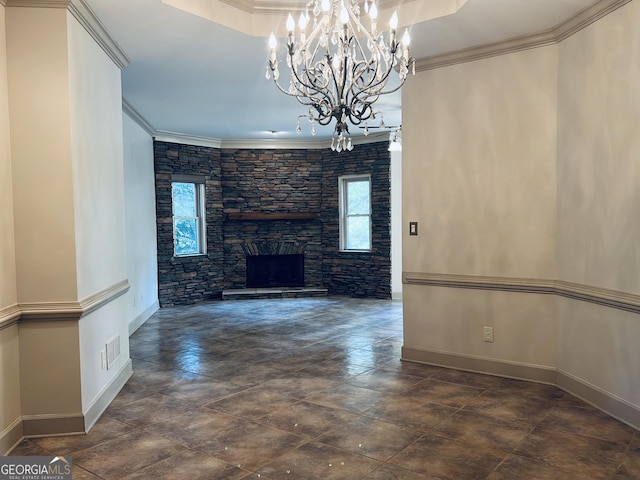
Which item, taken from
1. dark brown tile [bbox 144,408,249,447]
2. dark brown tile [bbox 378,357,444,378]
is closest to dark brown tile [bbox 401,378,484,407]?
dark brown tile [bbox 378,357,444,378]

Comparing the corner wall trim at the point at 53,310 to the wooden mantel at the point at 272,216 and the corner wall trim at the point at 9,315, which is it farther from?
the wooden mantel at the point at 272,216

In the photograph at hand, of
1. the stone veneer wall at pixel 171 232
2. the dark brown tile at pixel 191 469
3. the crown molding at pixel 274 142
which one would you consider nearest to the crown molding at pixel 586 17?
the dark brown tile at pixel 191 469

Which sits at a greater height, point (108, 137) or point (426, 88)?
point (426, 88)

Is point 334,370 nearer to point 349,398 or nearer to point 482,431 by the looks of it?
point 349,398

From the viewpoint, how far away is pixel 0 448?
8.84 ft

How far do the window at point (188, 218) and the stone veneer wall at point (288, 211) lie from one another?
0.13m

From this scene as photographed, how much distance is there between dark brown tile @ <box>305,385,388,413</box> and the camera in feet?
11.3

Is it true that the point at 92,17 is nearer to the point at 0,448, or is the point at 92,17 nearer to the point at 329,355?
the point at 0,448

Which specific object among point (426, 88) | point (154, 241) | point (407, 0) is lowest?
point (154, 241)

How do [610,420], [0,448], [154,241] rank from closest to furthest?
[0,448], [610,420], [154,241]

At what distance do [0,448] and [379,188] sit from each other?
642 cm

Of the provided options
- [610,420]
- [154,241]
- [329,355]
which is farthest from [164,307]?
[610,420]

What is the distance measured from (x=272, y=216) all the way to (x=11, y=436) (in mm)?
6118

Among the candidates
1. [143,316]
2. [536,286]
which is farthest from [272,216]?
[536,286]
